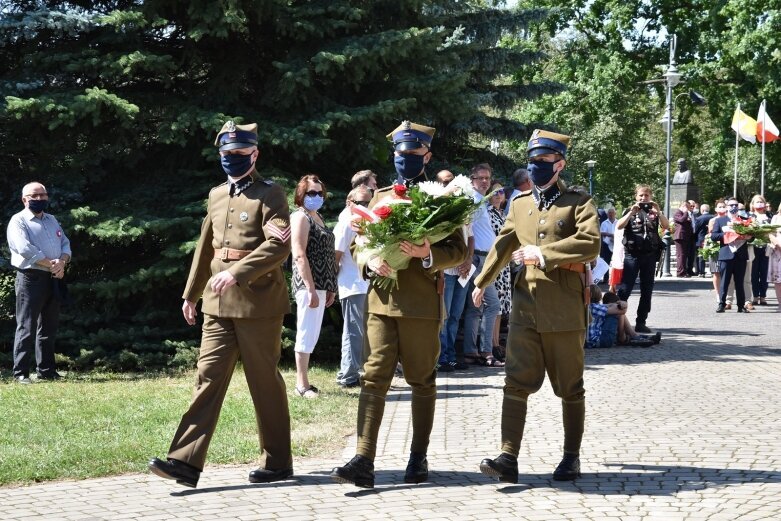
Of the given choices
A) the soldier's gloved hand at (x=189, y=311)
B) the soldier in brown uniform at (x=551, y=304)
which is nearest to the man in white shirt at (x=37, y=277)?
the soldier's gloved hand at (x=189, y=311)

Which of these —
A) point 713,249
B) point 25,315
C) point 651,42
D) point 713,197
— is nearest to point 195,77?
point 25,315

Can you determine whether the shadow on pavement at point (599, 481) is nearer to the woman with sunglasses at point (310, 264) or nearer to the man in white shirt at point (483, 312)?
the woman with sunglasses at point (310, 264)

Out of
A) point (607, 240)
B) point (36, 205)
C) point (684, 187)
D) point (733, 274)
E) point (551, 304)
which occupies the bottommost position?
point (551, 304)

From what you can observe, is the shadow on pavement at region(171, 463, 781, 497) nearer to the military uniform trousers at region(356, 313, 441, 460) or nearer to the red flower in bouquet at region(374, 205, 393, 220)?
the military uniform trousers at region(356, 313, 441, 460)

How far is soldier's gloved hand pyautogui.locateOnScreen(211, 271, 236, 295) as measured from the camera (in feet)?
21.6

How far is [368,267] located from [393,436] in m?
2.04

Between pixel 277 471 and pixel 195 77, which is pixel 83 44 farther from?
pixel 277 471

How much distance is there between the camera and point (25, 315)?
1179 cm

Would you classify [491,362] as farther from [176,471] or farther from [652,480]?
[176,471]

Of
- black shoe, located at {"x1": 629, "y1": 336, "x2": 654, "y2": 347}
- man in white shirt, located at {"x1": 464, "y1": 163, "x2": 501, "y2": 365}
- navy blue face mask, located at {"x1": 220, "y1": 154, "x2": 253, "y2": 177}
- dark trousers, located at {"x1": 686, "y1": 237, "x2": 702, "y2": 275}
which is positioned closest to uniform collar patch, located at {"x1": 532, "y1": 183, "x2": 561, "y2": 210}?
navy blue face mask, located at {"x1": 220, "y1": 154, "x2": 253, "y2": 177}

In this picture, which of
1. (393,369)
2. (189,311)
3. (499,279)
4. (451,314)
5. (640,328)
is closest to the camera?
(393,369)

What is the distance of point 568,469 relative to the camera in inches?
265

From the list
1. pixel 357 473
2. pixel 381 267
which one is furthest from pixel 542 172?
pixel 357 473

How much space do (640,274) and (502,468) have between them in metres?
9.31
